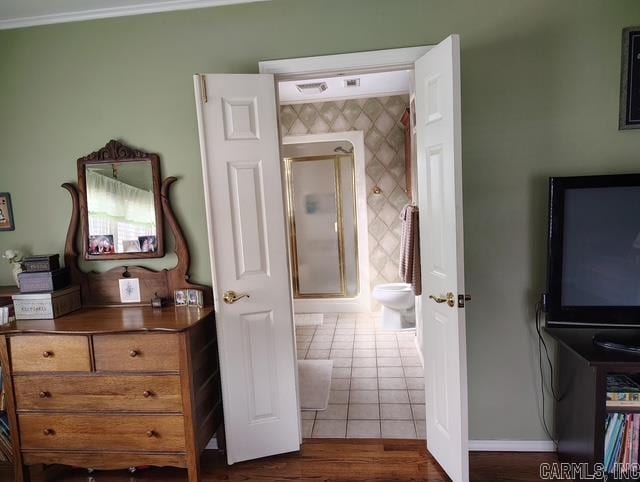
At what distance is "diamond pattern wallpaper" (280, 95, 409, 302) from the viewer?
14.6 ft

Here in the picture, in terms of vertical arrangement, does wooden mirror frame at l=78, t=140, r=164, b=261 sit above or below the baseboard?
above

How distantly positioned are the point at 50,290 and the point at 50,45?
1411 millimetres

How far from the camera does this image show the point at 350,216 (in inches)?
189

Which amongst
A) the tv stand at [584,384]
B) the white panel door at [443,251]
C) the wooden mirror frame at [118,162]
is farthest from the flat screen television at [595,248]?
the wooden mirror frame at [118,162]

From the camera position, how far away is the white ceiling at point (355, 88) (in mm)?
3744

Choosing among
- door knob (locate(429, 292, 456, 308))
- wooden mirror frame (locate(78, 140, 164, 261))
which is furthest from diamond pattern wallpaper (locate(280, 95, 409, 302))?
door knob (locate(429, 292, 456, 308))

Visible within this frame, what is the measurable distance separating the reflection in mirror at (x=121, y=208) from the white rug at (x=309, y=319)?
267 cm

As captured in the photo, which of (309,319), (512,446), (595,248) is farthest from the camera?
(309,319)

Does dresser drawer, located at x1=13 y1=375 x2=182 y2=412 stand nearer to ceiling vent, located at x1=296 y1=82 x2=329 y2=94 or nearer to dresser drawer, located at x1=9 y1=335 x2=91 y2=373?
dresser drawer, located at x1=9 y1=335 x2=91 y2=373

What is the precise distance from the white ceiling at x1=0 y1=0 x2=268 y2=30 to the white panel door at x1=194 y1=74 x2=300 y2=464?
541mm

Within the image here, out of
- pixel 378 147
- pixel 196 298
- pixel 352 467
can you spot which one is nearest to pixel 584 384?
pixel 352 467

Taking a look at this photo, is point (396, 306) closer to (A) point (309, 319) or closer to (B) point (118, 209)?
(A) point (309, 319)

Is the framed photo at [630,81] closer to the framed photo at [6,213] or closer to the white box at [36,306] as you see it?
the white box at [36,306]

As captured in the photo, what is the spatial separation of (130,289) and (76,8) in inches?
62.5
